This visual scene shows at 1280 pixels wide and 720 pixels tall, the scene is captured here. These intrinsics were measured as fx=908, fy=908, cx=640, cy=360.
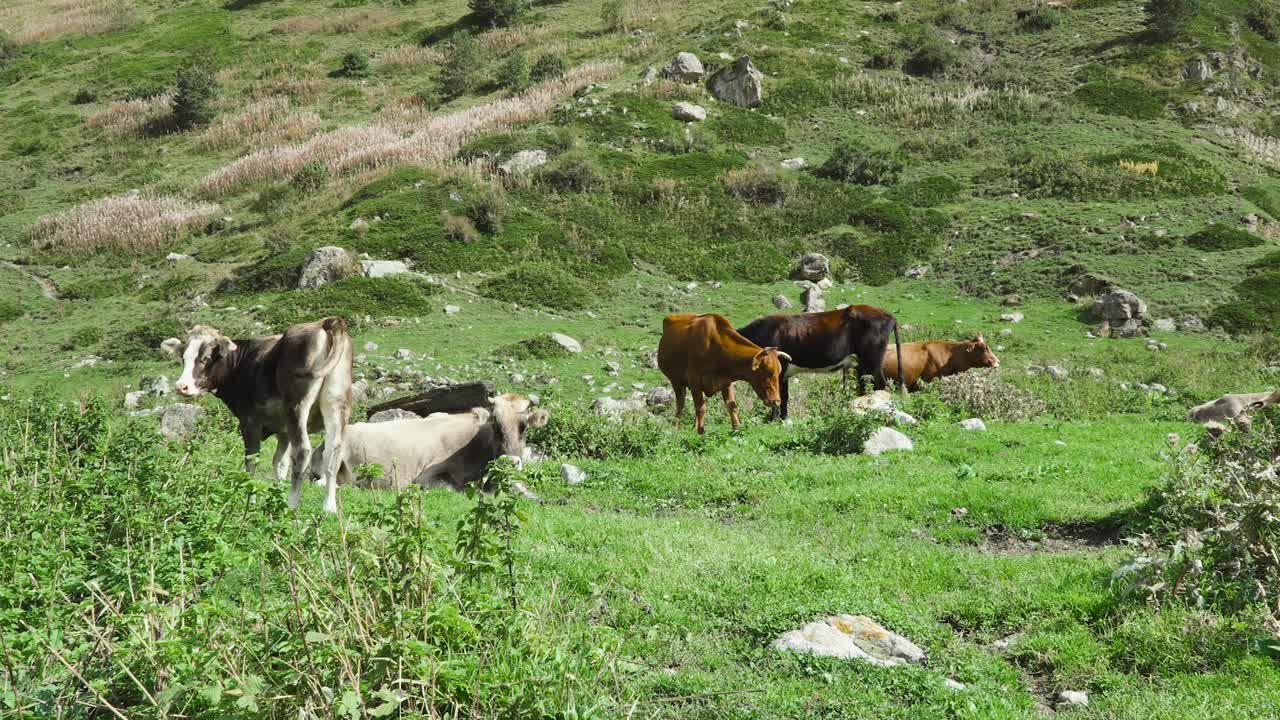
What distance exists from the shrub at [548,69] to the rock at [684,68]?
21.3 feet

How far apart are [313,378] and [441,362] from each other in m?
10.1

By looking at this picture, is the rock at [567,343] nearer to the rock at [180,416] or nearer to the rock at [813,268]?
the rock at [180,416]

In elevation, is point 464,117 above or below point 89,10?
below

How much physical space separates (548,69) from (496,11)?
16.3 metres

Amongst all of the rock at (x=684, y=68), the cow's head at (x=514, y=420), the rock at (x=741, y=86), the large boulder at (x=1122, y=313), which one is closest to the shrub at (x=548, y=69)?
the rock at (x=684, y=68)

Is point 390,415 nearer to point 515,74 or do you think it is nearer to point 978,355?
point 978,355

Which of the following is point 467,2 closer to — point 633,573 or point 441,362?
point 441,362

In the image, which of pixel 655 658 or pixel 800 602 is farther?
pixel 800 602

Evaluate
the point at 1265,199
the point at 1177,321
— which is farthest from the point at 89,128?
the point at 1265,199

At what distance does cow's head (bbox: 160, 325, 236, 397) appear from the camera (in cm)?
1061

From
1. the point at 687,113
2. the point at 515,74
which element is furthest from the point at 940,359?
the point at 515,74

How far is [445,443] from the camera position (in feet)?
42.5

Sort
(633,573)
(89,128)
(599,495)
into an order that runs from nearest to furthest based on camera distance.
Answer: (633,573) < (599,495) < (89,128)

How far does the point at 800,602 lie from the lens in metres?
6.98
